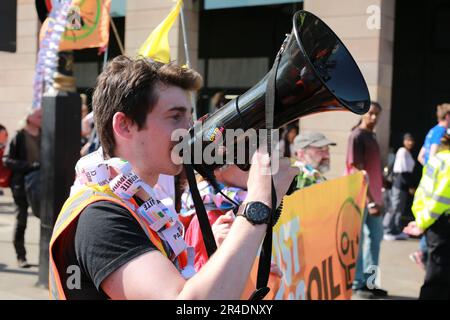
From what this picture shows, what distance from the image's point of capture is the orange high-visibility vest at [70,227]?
1.51 metres

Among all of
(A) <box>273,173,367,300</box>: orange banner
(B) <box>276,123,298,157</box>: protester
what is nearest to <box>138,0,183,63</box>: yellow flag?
(A) <box>273,173,367,300</box>: orange banner

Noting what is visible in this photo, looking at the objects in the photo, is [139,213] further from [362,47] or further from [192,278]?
[362,47]

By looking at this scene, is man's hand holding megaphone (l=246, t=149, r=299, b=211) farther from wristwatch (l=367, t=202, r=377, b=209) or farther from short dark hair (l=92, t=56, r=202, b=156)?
wristwatch (l=367, t=202, r=377, b=209)

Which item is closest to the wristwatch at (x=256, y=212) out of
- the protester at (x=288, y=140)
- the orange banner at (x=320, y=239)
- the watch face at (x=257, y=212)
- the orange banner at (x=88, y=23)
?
the watch face at (x=257, y=212)

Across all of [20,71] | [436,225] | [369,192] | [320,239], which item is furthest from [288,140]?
[320,239]

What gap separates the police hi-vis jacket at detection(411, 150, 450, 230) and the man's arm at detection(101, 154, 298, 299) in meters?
3.17

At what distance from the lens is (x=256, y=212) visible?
1479mm

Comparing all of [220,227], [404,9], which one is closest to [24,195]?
[220,227]

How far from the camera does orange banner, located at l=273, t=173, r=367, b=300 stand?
335 cm

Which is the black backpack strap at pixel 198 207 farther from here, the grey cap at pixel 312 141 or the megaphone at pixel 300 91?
the grey cap at pixel 312 141

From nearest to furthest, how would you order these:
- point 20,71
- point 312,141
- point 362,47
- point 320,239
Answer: point 320,239, point 312,141, point 362,47, point 20,71

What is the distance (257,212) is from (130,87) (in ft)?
1.67

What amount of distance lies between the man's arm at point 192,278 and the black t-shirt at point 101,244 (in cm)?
2

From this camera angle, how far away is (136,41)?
35.5 feet
